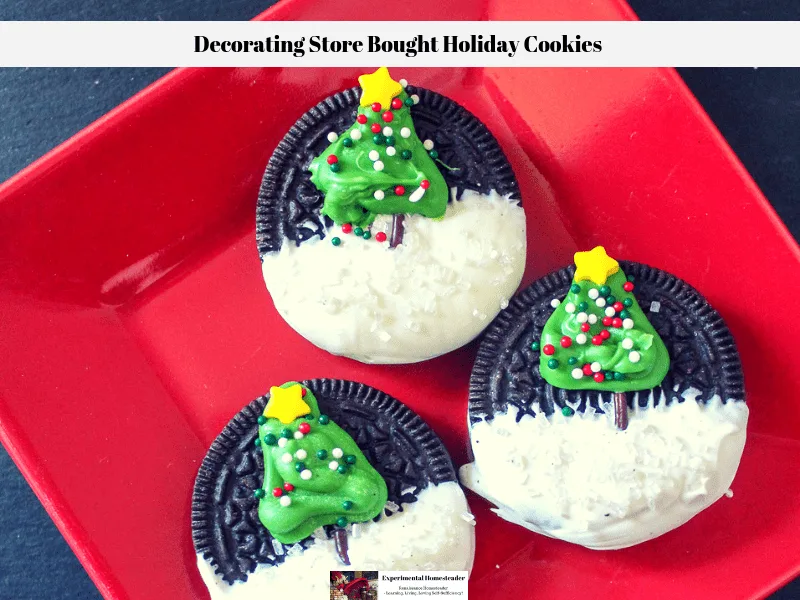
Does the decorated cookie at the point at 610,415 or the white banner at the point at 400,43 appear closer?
the decorated cookie at the point at 610,415

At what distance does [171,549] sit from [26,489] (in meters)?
0.44

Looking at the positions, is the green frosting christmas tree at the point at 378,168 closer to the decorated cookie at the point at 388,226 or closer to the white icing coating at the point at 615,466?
A: the decorated cookie at the point at 388,226

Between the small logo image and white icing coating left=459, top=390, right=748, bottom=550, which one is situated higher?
white icing coating left=459, top=390, right=748, bottom=550

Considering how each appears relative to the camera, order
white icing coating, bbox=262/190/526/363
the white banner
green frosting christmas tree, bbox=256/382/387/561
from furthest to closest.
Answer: the white banner → white icing coating, bbox=262/190/526/363 → green frosting christmas tree, bbox=256/382/387/561

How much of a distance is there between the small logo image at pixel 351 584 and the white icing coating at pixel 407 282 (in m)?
0.41

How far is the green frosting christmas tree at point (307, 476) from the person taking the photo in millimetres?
1421

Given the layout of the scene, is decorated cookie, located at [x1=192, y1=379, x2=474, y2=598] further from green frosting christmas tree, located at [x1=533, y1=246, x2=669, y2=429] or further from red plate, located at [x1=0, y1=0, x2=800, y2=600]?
green frosting christmas tree, located at [x1=533, y1=246, x2=669, y2=429]

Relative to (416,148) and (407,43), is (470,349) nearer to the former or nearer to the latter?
(416,148)

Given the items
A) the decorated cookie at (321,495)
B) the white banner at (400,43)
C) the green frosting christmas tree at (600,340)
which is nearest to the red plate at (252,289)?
the white banner at (400,43)

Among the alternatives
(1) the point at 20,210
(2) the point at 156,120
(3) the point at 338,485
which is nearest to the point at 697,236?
(3) the point at 338,485

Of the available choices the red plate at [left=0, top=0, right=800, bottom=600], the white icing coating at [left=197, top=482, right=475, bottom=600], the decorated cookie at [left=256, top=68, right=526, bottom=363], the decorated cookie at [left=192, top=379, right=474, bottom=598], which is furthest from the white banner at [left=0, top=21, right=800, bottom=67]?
the white icing coating at [left=197, top=482, right=475, bottom=600]

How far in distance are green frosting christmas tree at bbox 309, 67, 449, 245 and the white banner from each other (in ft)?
0.69

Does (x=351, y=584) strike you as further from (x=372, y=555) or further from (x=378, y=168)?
(x=378, y=168)

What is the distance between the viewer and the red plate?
1554mm
